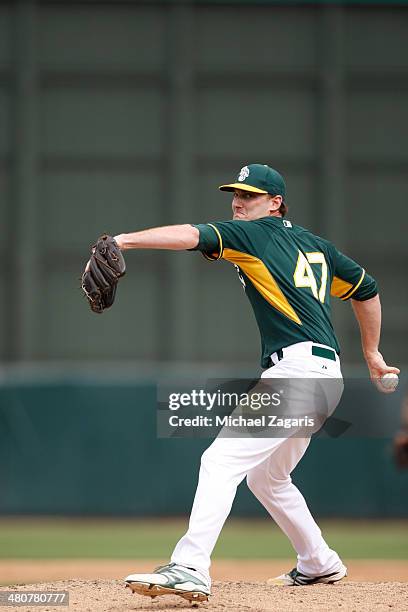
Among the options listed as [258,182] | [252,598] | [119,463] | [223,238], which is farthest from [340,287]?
[119,463]

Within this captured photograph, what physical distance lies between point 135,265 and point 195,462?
4114 mm

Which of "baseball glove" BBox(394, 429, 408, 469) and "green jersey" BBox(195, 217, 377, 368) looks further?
"baseball glove" BBox(394, 429, 408, 469)

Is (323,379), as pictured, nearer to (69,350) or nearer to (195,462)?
(195,462)

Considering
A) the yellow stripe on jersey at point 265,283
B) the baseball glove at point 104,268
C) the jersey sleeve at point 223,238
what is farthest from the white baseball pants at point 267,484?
the baseball glove at point 104,268

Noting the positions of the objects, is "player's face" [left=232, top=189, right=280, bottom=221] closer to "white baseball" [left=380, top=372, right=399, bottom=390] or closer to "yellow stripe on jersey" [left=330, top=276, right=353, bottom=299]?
"yellow stripe on jersey" [left=330, top=276, right=353, bottom=299]

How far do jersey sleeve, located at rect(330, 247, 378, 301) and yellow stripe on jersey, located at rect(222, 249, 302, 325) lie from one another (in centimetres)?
46

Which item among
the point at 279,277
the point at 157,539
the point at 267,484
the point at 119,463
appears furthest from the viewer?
the point at 119,463

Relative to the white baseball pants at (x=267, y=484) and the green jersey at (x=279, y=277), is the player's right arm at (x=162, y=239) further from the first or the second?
the white baseball pants at (x=267, y=484)

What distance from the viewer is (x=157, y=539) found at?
9609 mm

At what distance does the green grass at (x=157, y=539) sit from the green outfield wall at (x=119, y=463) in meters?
0.13

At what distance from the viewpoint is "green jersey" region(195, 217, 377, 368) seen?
4.54m

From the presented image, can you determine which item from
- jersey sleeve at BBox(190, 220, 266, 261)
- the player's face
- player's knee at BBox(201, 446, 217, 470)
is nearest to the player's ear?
the player's face

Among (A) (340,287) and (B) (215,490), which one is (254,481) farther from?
(A) (340,287)

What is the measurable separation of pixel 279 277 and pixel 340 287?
1.88 feet
